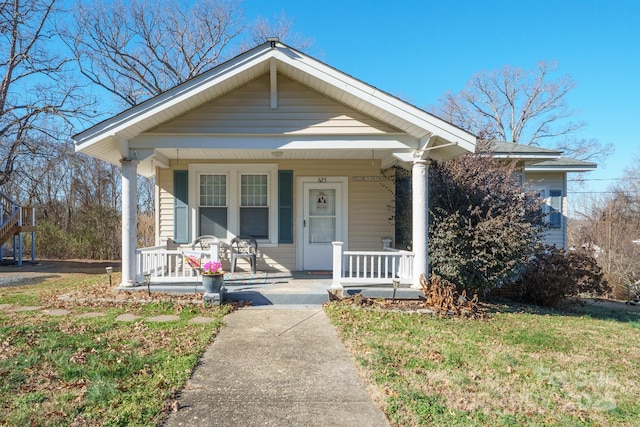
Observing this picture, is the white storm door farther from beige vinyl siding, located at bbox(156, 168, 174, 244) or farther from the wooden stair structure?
the wooden stair structure

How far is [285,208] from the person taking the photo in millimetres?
8570

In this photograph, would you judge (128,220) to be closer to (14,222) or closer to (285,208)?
(285,208)

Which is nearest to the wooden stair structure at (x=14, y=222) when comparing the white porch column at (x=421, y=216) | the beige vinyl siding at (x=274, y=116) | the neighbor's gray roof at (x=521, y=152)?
the beige vinyl siding at (x=274, y=116)

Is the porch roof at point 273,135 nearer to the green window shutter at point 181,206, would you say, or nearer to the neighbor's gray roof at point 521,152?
the green window shutter at point 181,206

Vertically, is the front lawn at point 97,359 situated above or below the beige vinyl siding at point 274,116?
below

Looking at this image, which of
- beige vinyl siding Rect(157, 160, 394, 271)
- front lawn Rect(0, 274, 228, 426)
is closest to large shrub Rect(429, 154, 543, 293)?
beige vinyl siding Rect(157, 160, 394, 271)

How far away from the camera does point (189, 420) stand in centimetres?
274

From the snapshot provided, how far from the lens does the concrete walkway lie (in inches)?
111

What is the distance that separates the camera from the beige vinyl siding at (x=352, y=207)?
8.65 metres

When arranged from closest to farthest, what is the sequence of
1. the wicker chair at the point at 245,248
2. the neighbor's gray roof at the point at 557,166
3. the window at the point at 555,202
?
the wicker chair at the point at 245,248 → the neighbor's gray roof at the point at 557,166 → the window at the point at 555,202

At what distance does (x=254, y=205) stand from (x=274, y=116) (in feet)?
8.95

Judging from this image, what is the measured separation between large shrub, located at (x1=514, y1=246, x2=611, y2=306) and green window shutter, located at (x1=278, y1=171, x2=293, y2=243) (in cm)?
531

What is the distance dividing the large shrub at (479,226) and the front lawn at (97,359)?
4.09 metres

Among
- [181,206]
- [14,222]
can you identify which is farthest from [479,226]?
[14,222]
